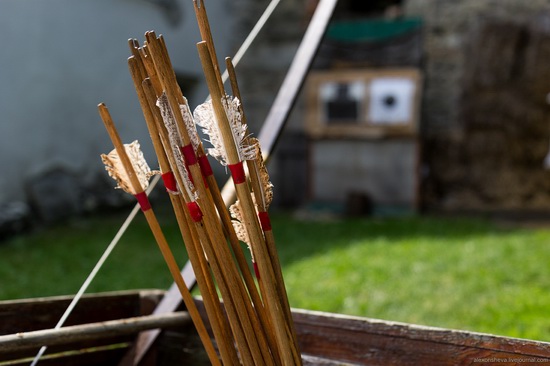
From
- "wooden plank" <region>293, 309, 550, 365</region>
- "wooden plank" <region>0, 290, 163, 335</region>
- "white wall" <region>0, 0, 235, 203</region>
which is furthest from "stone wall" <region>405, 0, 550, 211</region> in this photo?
"wooden plank" <region>293, 309, 550, 365</region>

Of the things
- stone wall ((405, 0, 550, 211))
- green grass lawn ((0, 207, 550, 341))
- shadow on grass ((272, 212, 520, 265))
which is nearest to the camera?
green grass lawn ((0, 207, 550, 341))

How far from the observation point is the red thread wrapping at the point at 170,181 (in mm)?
1185

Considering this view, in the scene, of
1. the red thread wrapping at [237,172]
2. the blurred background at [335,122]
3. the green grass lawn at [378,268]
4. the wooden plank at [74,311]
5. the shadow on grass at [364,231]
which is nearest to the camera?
the red thread wrapping at [237,172]

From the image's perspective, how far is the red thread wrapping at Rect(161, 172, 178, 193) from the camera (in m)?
1.18

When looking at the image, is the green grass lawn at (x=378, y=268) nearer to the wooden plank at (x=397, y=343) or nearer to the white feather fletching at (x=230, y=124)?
the wooden plank at (x=397, y=343)

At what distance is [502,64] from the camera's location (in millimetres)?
7215

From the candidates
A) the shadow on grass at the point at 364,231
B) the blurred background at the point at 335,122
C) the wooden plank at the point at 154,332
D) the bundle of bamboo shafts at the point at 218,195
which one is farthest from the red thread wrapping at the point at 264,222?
the blurred background at the point at 335,122

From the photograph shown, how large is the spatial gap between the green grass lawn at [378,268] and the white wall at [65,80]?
68 centimetres

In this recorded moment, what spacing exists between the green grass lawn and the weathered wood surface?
172cm

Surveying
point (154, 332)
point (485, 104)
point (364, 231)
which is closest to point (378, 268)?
point (364, 231)

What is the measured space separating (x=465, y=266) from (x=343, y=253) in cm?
87

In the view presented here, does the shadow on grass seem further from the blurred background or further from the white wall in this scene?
the white wall

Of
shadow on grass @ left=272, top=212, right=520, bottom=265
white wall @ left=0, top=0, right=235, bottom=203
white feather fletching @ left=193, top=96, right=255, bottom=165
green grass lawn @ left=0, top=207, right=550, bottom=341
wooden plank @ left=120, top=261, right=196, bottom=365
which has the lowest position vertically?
shadow on grass @ left=272, top=212, right=520, bottom=265

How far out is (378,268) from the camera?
4332mm
